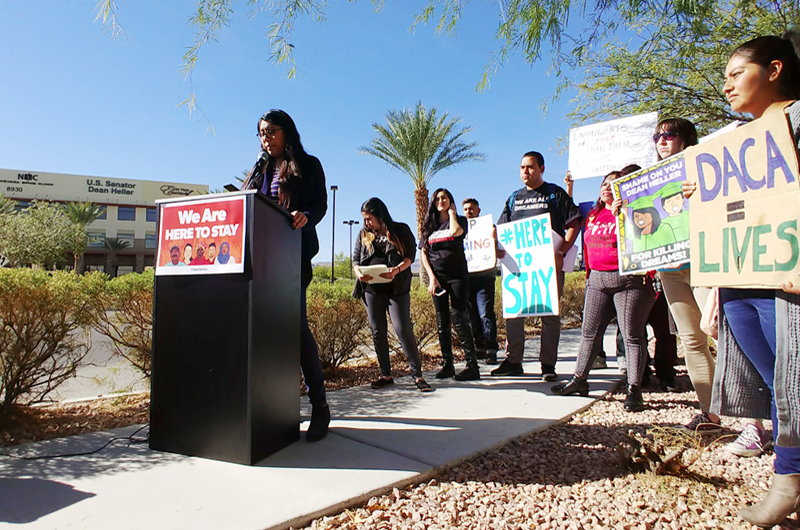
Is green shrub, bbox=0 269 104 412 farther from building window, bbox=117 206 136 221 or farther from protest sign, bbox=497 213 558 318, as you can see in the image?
building window, bbox=117 206 136 221

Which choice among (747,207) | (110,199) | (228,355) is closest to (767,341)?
(747,207)

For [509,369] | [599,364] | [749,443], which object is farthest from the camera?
[599,364]

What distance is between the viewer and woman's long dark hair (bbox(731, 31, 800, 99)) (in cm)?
194

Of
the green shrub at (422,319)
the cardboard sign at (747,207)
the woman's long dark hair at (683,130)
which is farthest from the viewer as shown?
the green shrub at (422,319)

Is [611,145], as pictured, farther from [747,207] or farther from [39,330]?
[39,330]

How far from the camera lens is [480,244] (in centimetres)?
529

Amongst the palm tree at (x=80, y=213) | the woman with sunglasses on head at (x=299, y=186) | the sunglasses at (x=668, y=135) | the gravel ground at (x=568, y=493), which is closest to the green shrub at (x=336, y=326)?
the woman with sunglasses on head at (x=299, y=186)

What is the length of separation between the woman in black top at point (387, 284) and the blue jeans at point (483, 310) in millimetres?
1479

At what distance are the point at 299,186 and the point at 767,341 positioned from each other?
2.47 meters

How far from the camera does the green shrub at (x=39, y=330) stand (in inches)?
119

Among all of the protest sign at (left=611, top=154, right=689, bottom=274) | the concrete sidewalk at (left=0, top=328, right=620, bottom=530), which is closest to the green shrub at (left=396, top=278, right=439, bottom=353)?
the concrete sidewalk at (left=0, top=328, right=620, bottom=530)

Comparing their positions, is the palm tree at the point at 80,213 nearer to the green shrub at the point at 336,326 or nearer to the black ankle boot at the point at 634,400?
the green shrub at the point at 336,326

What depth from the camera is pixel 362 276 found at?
4168mm

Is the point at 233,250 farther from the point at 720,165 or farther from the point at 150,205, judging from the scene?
the point at 150,205
